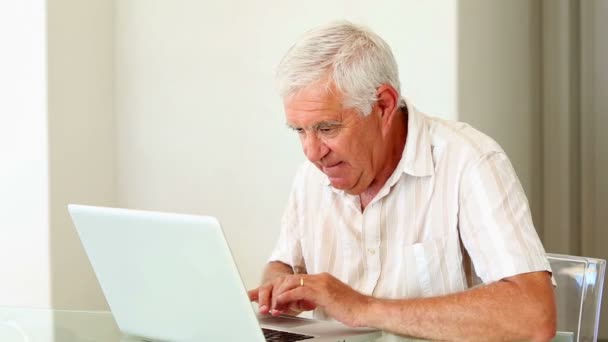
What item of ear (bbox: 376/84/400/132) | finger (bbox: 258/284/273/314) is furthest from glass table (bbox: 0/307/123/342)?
ear (bbox: 376/84/400/132)

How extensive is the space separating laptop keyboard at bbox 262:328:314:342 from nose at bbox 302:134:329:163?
42 centimetres

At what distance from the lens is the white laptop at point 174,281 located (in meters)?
1.61

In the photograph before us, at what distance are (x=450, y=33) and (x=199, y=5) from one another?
3.12ft

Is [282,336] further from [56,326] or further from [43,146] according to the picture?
[43,146]

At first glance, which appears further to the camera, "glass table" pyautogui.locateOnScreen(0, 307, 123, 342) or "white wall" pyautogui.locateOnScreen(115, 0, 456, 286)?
"white wall" pyautogui.locateOnScreen(115, 0, 456, 286)

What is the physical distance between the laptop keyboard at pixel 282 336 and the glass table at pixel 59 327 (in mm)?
258

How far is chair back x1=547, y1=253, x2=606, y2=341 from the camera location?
2281 millimetres

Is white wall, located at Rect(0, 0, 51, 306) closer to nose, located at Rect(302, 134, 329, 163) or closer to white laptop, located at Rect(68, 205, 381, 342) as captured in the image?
nose, located at Rect(302, 134, 329, 163)

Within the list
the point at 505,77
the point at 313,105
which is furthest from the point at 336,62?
the point at 505,77

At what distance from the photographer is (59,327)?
2039 millimetres

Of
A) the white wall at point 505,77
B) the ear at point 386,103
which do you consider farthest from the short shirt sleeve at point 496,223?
the white wall at point 505,77

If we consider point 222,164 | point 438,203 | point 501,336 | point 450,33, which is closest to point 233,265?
point 501,336

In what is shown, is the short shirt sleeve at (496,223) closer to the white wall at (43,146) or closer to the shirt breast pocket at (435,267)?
the shirt breast pocket at (435,267)

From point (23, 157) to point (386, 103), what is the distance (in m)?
1.63
